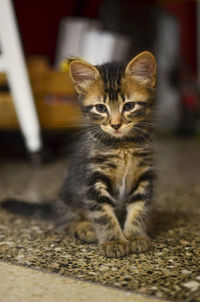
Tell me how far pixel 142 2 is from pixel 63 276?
4.06m

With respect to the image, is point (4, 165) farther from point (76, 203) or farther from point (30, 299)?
point (30, 299)

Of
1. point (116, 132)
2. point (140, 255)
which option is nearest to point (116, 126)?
point (116, 132)

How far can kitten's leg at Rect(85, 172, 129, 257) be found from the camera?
3.43 feet

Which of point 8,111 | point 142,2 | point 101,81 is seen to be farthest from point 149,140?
point 142,2

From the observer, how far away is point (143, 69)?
3.59 feet

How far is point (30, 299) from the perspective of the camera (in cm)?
73

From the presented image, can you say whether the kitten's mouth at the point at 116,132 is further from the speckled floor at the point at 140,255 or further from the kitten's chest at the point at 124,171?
the speckled floor at the point at 140,255

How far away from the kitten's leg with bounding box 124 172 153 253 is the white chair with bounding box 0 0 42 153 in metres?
1.15

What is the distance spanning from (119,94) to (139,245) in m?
0.45

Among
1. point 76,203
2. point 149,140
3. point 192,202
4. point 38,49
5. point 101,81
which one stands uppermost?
point 38,49

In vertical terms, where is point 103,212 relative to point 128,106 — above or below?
below

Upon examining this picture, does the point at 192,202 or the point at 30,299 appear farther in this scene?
the point at 192,202

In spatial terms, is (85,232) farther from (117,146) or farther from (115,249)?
(117,146)

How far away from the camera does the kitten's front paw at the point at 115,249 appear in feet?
3.17
